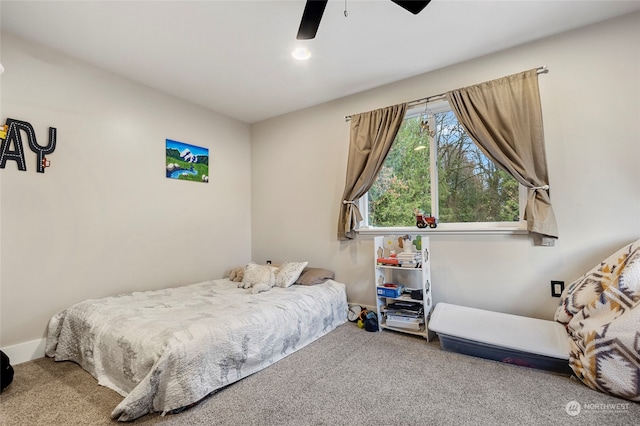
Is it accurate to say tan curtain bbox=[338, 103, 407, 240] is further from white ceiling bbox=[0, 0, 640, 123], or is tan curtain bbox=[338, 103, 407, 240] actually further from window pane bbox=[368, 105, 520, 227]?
white ceiling bbox=[0, 0, 640, 123]

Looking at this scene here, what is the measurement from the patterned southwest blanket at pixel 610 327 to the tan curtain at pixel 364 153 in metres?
1.87

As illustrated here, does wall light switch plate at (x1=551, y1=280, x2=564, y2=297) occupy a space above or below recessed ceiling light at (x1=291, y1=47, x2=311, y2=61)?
below

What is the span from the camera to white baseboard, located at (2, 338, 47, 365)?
7.02ft

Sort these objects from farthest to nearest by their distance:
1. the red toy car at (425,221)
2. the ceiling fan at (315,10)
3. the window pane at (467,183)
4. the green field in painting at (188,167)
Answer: the green field in painting at (188,167) < the red toy car at (425,221) < the window pane at (467,183) < the ceiling fan at (315,10)

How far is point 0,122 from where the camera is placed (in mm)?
2150

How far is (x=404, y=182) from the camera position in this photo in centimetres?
305

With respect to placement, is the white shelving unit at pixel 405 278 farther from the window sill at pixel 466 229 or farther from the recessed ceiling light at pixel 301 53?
the recessed ceiling light at pixel 301 53

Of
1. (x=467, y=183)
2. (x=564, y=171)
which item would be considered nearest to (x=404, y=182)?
(x=467, y=183)

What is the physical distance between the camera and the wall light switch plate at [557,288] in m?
2.22

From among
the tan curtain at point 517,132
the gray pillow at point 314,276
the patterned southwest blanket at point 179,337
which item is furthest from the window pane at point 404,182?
the patterned southwest blanket at point 179,337

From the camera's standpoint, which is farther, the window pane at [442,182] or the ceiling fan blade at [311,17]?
the window pane at [442,182]

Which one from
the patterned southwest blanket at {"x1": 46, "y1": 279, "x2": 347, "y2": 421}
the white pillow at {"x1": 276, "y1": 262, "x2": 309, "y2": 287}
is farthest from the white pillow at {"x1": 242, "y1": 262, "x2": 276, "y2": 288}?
the patterned southwest blanket at {"x1": 46, "y1": 279, "x2": 347, "y2": 421}

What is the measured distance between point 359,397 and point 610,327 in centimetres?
143

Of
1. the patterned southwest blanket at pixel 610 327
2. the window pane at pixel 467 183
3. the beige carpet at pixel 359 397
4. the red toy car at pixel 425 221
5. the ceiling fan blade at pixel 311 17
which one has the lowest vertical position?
the beige carpet at pixel 359 397
